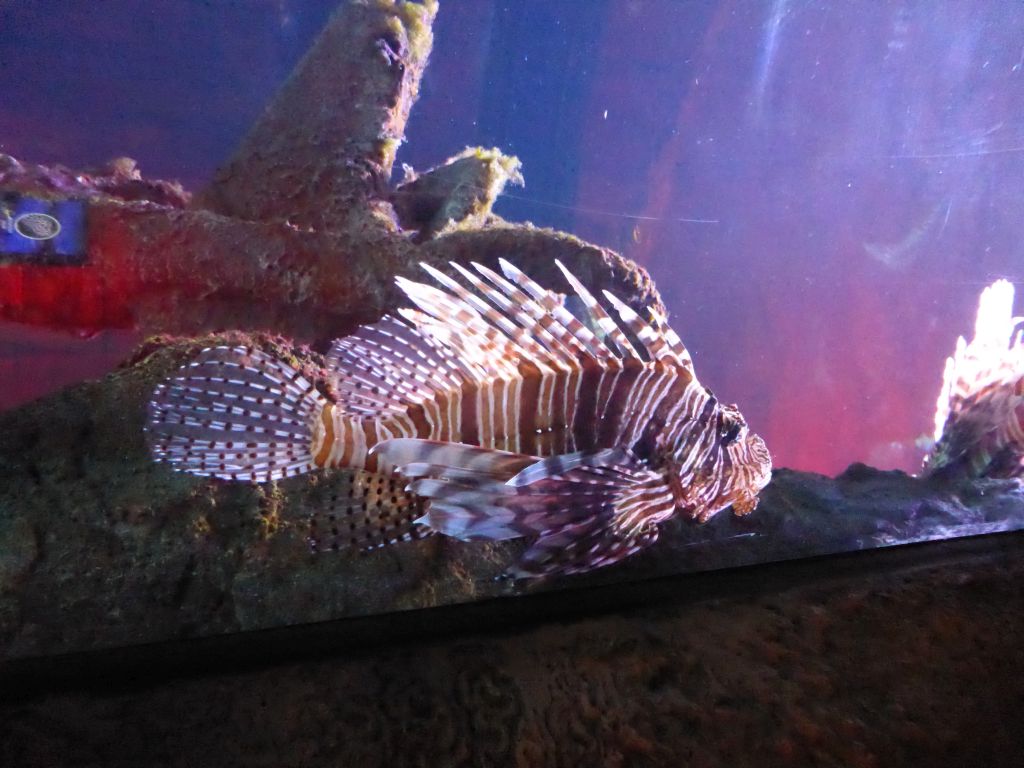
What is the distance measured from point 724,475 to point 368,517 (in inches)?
47.1

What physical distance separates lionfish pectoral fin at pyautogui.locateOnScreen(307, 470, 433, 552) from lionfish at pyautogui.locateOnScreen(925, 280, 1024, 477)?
314 centimetres

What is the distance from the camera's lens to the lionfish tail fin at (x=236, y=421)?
1584 millimetres

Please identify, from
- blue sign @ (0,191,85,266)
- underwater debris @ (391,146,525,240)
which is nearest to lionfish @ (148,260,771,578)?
blue sign @ (0,191,85,266)

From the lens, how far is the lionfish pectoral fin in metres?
1.52

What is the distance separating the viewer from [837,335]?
240 inches

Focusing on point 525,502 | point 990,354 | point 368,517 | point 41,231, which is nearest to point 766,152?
point 990,354

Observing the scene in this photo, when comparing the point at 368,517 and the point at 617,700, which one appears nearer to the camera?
the point at 617,700

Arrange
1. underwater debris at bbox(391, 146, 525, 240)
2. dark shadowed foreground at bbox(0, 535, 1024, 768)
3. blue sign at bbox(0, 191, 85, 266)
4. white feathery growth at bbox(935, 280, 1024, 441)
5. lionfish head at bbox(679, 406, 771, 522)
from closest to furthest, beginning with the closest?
dark shadowed foreground at bbox(0, 535, 1024, 768) → lionfish head at bbox(679, 406, 771, 522) → blue sign at bbox(0, 191, 85, 266) → white feathery growth at bbox(935, 280, 1024, 441) → underwater debris at bbox(391, 146, 525, 240)

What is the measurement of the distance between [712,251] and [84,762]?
690 centimetres

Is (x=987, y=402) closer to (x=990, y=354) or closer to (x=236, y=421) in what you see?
(x=990, y=354)

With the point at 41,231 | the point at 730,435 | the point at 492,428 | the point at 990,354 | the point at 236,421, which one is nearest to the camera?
the point at 236,421

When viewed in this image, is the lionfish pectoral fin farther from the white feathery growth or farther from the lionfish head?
the white feathery growth

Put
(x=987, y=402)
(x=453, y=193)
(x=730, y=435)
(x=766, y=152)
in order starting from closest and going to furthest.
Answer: (x=730, y=435), (x=987, y=402), (x=453, y=193), (x=766, y=152)

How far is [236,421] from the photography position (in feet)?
5.36
